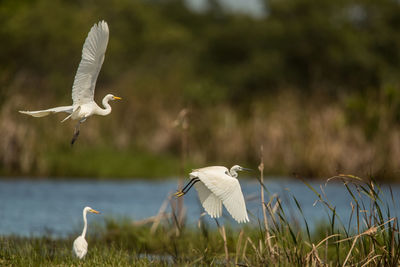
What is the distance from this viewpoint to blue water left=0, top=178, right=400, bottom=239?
42.7 ft

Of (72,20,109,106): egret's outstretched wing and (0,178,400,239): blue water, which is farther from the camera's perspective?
(0,178,400,239): blue water

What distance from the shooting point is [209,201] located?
5.47 m

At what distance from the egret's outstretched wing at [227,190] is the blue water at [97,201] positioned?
619 centimetres

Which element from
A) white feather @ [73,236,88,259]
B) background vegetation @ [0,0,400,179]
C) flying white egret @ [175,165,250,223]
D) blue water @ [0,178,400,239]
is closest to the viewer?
flying white egret @ [175,165,250,223]

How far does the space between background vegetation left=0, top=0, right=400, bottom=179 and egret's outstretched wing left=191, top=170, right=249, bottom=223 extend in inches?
98.3

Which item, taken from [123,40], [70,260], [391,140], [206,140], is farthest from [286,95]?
[123,40]

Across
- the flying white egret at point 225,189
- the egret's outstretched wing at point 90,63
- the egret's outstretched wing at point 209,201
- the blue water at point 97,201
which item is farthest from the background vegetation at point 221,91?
the flying white egret at point 225,189

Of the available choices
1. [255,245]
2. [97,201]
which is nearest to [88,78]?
[255,245]

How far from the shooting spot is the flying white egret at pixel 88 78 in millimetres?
5422

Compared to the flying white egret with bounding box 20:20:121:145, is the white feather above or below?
below

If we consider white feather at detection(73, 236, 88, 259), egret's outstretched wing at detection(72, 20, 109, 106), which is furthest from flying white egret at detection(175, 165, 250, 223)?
white feather at detection(73, 236, 88, 259)

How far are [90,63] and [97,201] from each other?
11648 mm

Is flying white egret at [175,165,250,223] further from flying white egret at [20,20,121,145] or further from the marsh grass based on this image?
flying white egret at [20,20,121,145]

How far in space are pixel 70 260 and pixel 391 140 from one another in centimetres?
1288
